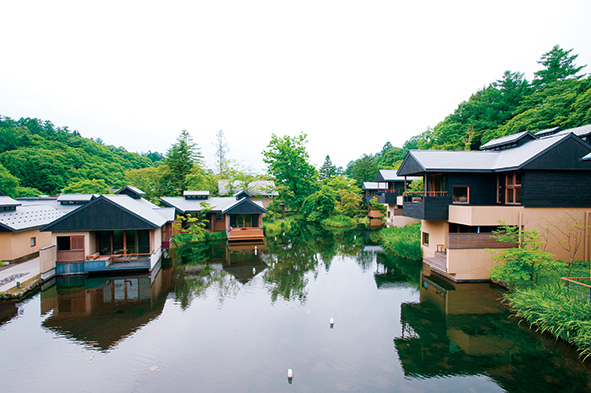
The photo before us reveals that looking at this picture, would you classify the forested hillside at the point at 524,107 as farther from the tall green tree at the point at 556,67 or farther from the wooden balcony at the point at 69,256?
the wooden balcony at the point at 69,256

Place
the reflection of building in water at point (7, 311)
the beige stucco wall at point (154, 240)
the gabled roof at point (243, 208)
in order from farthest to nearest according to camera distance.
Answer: the gabled roof at point (243, 208) → the beige stucco wall at point (154, 240) → the reflection of building in water at point (7, 311)

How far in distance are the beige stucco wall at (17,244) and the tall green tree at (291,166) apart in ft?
90.3

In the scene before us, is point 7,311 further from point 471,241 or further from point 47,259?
point 471,241

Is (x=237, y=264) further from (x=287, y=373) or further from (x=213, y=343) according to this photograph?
(x=287, y=373)

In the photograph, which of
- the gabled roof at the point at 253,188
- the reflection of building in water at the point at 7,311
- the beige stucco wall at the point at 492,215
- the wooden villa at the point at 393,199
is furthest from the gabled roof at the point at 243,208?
the beige stucco wall at the point at 492,215

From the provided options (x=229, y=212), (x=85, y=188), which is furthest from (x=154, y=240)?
(x=85, y=188)

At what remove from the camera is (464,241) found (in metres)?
13.5

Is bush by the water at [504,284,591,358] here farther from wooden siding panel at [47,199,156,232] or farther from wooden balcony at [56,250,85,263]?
wooden balcony at [56,250,85,263]

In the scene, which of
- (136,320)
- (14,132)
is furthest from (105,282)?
(14,132)

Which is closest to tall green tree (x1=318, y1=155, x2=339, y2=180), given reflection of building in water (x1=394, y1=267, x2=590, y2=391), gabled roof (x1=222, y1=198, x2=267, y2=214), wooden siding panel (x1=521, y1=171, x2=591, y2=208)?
gabled roof (x1=222, y1=198, x2=267, y2=214)

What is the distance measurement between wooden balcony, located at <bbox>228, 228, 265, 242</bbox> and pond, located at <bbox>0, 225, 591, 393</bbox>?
1000 centimetres

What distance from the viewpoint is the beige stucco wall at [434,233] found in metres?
16.1

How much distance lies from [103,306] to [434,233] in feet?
55.6

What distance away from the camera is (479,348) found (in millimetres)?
8219
